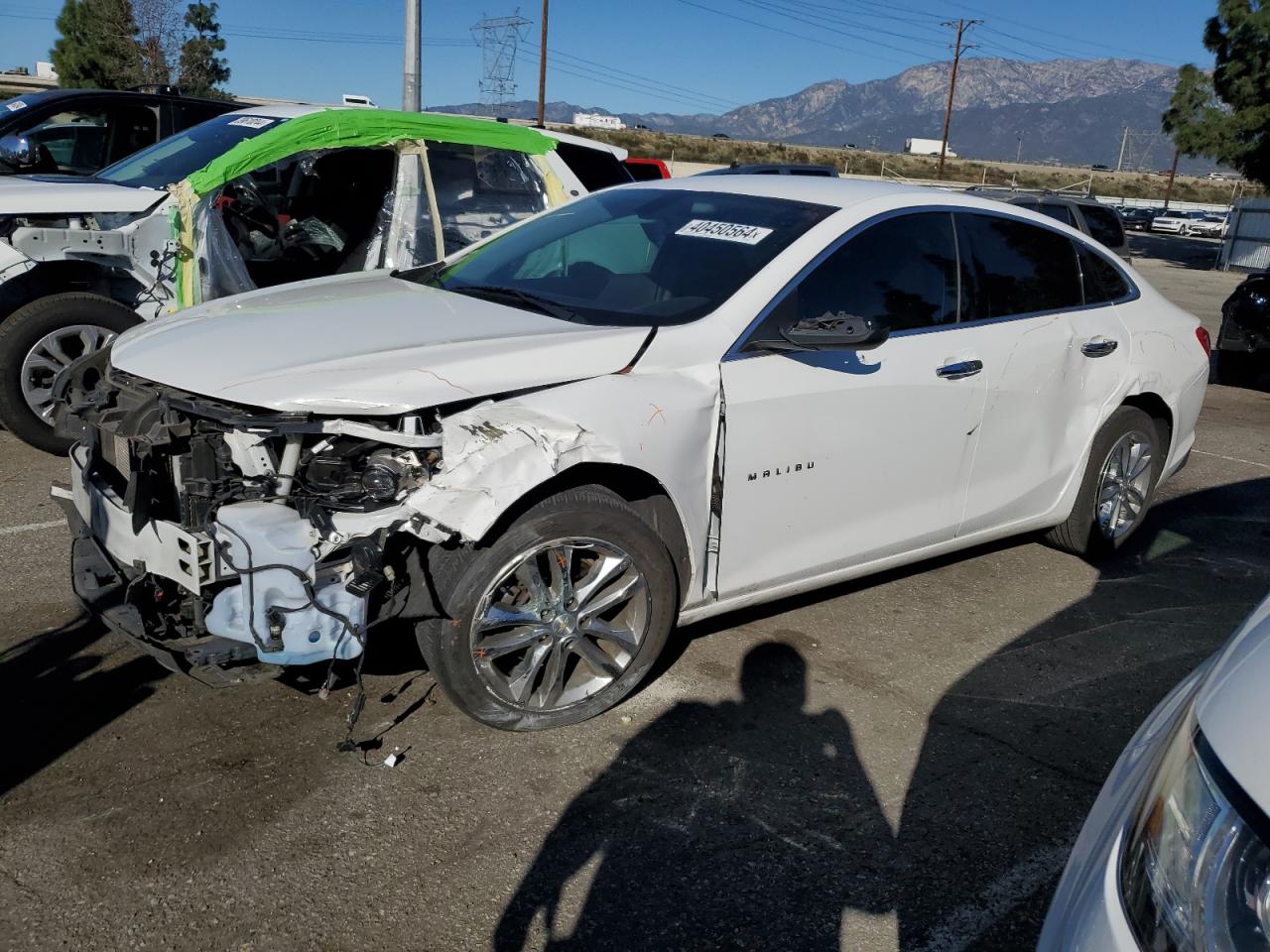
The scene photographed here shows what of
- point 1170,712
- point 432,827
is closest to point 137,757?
point 432,827

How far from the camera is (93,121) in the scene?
8.92m

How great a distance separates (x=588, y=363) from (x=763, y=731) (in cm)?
136

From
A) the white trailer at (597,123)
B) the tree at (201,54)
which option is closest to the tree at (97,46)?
the tree at (201,54)

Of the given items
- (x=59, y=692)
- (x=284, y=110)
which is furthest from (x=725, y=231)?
(x=284, y=110)

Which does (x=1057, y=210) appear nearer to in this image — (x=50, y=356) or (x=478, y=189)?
(x=478, y=189)

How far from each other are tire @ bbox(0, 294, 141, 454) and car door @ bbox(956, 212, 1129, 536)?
14.8 ft

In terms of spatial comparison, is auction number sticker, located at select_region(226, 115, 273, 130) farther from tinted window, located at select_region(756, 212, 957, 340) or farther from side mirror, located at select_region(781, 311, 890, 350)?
side mirror, located at select_region(781, 311, 890, 350)

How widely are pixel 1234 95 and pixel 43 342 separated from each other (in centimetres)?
3334

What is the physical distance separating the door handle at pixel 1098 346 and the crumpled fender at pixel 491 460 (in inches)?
104

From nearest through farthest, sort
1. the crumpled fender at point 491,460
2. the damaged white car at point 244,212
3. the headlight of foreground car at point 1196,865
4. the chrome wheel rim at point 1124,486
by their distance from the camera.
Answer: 1. the headlight of foreground car at point 1196,865
2. the crumpled fender at point 491,460
3. the chrome wheel rim at point 1124,486
4. the damaged white car at point 244,212

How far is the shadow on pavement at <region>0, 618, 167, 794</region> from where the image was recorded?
10.7ft

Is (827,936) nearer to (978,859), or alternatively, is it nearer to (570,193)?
(978,859)

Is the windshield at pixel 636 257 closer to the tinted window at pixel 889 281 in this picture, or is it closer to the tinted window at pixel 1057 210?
the tinted window at pixel 889 281

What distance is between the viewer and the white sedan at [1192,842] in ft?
4.73
